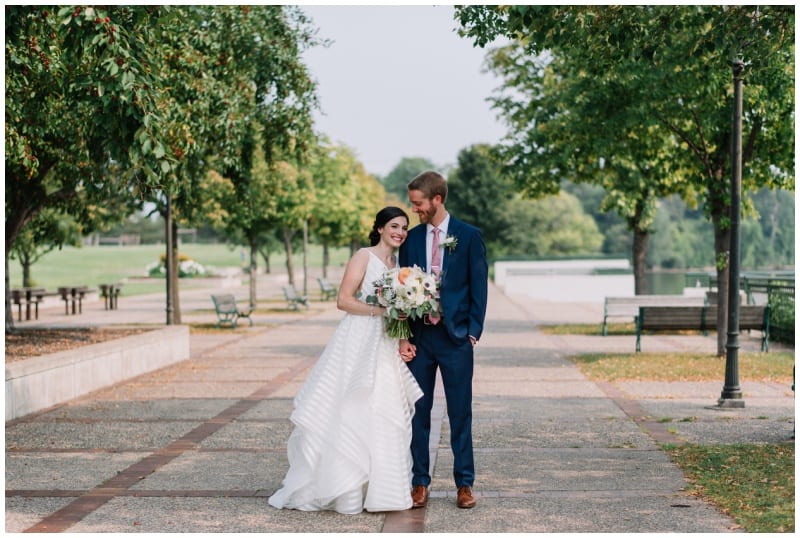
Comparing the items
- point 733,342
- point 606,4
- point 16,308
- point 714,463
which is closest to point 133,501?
point 714,463

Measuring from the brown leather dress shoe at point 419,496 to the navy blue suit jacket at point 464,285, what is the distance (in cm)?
97

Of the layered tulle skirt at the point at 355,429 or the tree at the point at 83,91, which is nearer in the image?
the layered tulle skirt at the point at 355,429

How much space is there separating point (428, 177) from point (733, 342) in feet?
21.3

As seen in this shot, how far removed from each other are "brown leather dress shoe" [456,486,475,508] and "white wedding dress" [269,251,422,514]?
1.04 feet

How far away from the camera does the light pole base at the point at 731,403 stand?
11.3 meters

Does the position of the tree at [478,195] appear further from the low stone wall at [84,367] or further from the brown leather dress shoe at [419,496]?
the brown leather dress shoe at [419,496]

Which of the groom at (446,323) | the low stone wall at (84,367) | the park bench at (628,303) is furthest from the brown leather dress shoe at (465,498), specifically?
the park bench at (628,303)

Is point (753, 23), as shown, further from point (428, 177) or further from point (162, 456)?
point (162, 456)

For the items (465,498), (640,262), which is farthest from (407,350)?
(640,262)

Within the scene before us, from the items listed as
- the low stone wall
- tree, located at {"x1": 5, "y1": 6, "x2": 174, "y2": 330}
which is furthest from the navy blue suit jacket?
the low stone wall

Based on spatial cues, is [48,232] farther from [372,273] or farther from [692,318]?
[372,273]

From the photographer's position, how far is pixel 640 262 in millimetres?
27172

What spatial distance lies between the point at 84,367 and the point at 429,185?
771 cm

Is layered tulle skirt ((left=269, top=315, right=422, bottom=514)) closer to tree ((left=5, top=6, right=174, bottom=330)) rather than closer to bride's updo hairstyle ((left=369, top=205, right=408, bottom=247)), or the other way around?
bride's updo hairstyle ((left=369, top=205, right=408, bottom=247))
